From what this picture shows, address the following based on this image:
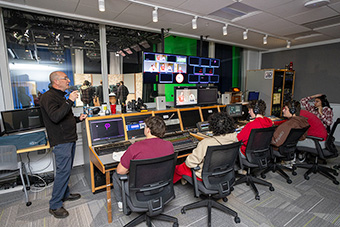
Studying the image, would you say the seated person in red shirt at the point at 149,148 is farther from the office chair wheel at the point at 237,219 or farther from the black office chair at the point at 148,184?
the office chair wheel at the point at 237,219

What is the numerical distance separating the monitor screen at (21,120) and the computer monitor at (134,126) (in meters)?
1.31

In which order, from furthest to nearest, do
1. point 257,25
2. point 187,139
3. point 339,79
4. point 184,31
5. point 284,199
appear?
1. point 339,79
2. point 184,31
3. point 257,25
4. point 187,139
5. point 284,199

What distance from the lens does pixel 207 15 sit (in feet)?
10.6

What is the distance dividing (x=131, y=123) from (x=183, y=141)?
30.9 inches

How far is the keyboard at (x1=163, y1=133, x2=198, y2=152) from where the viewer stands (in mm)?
2414

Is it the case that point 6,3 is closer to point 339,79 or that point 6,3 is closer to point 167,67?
point 167,67

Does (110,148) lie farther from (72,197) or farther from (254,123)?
(254,123)

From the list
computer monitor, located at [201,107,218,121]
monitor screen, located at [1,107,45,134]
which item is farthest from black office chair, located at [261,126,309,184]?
monitor screen, located at [1,107,45,134]

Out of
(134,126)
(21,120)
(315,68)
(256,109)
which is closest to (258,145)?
(256,109)

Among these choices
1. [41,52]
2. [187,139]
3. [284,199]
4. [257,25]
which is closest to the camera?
[284,199]

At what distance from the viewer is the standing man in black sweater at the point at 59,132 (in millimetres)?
2073

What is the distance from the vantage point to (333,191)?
8.75 feet

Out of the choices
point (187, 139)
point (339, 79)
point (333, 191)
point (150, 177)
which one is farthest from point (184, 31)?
point (339, 79)

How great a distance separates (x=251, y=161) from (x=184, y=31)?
3.05m
